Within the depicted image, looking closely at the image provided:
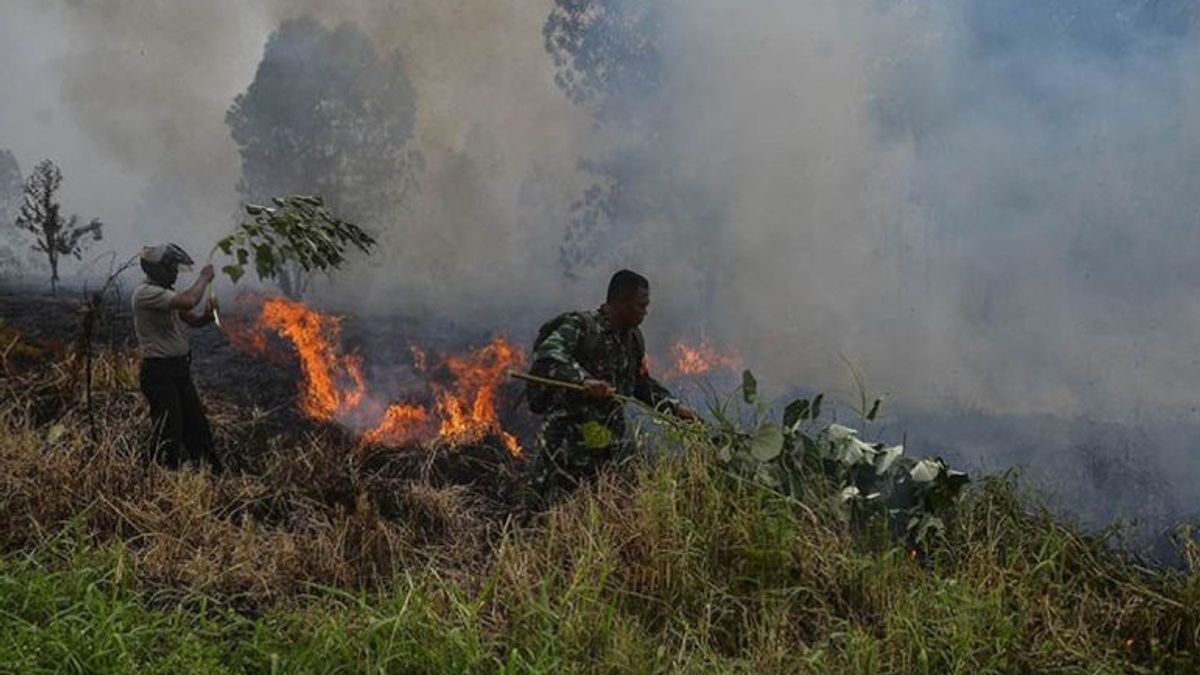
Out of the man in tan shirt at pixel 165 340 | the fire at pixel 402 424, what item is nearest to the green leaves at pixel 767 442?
the man in tan shirt at pixel 165 340

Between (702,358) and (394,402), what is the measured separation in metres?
8.86

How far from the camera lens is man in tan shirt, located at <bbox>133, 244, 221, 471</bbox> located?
6.68m

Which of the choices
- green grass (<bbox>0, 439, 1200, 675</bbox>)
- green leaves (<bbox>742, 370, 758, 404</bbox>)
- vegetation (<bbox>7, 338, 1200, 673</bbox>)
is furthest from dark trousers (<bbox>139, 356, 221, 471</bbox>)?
green leaves (<bbox>742, 370, 758, 404</bbox>)

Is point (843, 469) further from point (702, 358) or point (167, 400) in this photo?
point (702, 358)

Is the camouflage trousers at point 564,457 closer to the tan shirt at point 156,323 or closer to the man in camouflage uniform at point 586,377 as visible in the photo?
the man in camouflage uniform at point 586,377

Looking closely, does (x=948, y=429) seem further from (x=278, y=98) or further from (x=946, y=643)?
(x=278, y=98)

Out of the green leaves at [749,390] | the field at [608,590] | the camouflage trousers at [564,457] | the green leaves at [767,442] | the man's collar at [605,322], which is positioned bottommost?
the field at [608,590]

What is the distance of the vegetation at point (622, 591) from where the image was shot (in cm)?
376

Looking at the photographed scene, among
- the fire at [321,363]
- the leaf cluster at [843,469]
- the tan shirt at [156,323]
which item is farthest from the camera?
the fire at [321,363]

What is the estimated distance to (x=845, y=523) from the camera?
462 cm

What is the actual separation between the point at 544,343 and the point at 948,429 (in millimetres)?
13065

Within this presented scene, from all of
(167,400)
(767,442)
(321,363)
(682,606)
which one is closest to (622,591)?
(682,606)

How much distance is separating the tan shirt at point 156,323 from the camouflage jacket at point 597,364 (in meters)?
2.92

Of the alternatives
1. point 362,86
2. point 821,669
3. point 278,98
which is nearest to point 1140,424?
point 821,669
